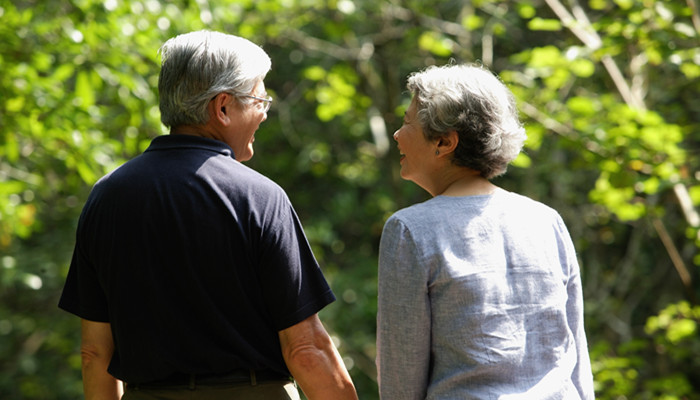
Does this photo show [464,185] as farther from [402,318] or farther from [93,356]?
[93,356]

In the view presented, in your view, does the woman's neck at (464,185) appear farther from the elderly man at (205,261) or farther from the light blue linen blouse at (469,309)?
the elderly man at (205,261)

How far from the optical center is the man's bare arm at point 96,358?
73.8 inches

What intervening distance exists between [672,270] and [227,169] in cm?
639

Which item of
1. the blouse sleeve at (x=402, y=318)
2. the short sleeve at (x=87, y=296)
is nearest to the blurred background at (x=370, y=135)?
the short sleeve at (x=87, y=296)

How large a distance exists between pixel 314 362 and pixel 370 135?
633cm

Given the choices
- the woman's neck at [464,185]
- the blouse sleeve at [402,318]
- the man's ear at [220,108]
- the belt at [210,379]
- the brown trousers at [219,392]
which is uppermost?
→ the man's ear at [220,108]

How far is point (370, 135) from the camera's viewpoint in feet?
26.2

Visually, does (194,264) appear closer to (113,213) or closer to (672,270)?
(113,213)

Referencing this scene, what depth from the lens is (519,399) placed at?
5.32 ft

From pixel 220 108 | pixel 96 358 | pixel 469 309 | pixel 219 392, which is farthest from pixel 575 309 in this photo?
pixel 96 358

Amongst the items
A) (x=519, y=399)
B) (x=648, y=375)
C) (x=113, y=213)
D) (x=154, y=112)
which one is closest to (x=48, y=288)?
(x=154, y=112)

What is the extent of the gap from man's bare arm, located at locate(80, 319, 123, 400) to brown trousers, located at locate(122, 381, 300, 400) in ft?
0.44

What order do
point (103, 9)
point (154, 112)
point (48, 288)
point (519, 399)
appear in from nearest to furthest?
1. point (519, 399)
2. point (103, 9)
3. point (154, 112)
4. point (48, 288)

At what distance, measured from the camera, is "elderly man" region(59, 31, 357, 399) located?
1701mm
